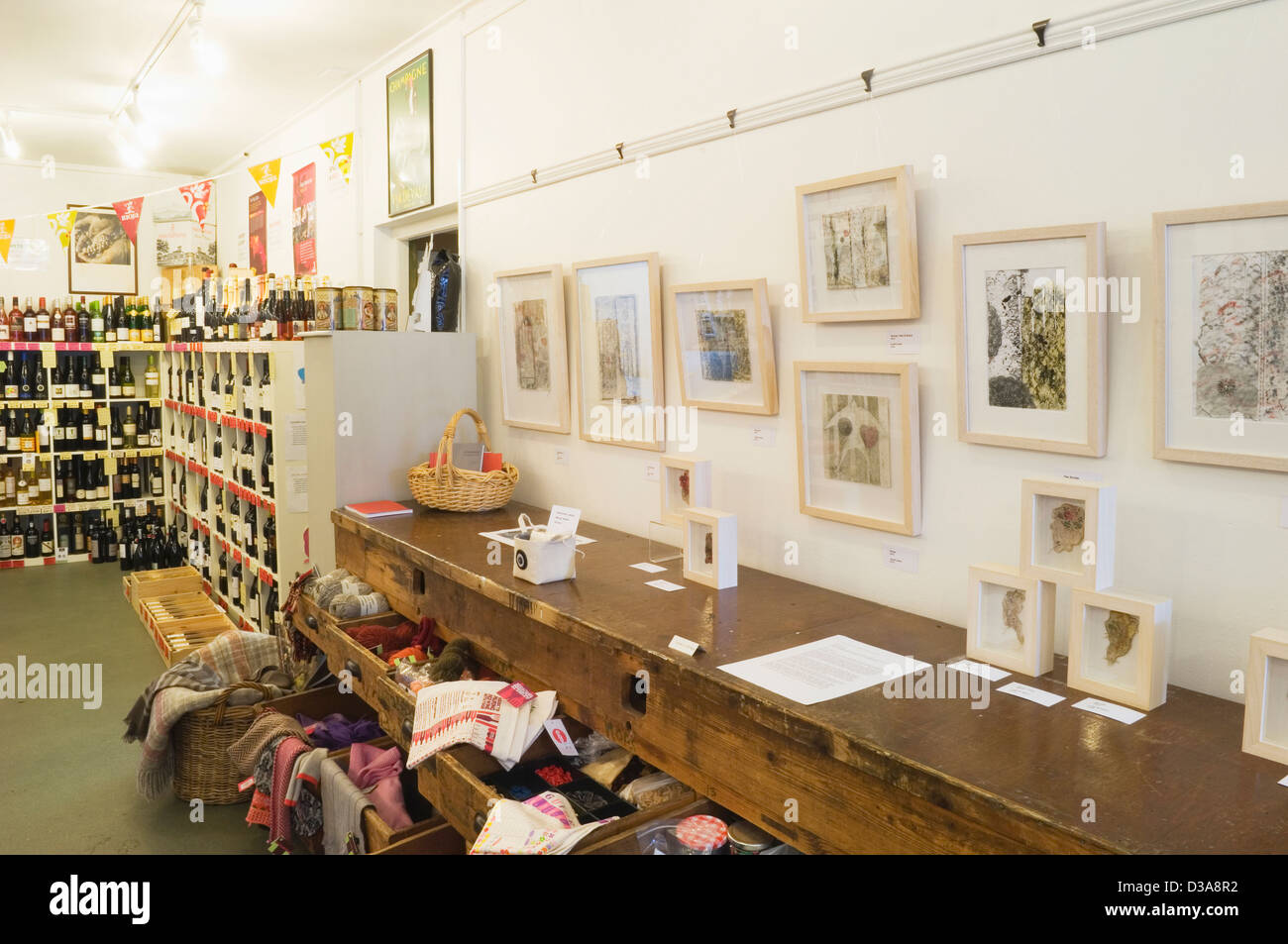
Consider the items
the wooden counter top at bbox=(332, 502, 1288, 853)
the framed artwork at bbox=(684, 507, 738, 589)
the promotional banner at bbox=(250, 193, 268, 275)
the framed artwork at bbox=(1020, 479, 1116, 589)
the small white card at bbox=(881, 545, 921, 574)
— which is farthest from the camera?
the promotional banner at bbox=(250, 193, 268, 275)

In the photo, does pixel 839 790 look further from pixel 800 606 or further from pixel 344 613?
pixel 344 613

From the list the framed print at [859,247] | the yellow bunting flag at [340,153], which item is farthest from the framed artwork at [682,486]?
the yellow bunting flag at [340,153]

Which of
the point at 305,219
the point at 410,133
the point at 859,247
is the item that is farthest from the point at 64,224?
the point at 859,247

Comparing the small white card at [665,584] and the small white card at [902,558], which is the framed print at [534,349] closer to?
the small white card at [665,584]

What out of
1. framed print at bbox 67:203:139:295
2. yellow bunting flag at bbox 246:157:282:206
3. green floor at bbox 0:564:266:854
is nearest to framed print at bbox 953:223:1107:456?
green floor at bbox 0:564:266:854

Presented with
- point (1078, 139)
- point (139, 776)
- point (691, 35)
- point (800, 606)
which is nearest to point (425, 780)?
point (800, 606)

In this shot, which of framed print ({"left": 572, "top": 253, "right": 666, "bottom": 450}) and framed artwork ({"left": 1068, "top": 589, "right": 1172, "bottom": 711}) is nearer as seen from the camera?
framed artwork ({"left": 1068, "top": 589, "right": 1172, "bottom": 711})

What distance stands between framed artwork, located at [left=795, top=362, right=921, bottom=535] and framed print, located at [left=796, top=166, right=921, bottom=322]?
14cm

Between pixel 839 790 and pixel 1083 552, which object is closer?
pixel 839 790

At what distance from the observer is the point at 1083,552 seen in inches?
67.0

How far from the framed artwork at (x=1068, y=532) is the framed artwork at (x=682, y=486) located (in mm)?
968

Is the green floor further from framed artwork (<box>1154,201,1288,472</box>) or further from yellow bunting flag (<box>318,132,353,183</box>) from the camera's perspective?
framed artwork (<box>1154,201,1288,472</box>)

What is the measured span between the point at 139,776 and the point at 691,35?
3193 mm

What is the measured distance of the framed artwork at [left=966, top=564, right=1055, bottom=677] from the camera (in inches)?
69.7
